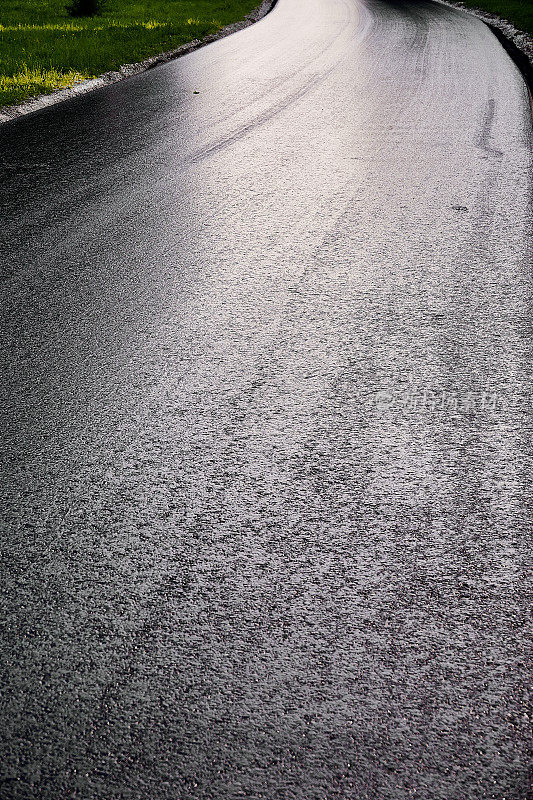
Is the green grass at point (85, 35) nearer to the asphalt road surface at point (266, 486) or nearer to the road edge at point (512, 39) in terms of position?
the asphalt road surface at point (266, 486)

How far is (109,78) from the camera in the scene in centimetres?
1212

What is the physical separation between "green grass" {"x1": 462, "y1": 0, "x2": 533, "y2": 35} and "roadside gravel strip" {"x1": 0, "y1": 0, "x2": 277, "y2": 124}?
6361 mm

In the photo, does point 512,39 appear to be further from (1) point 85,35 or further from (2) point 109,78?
(2) point 109,78

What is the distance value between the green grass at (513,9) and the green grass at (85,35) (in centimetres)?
657

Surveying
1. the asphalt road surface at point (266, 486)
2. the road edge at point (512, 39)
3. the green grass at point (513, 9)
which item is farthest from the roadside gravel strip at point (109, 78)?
the green grass at point (513, 9)

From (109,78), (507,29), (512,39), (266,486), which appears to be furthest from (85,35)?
(266,486)

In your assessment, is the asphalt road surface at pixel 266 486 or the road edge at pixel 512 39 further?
the road edge at pixel 512 39

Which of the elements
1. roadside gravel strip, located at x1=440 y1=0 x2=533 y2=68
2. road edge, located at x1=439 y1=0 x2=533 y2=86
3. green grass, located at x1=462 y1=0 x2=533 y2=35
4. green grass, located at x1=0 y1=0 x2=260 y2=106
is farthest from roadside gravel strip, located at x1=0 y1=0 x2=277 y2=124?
green grass, located at x1=462 y1=0 x2=533 y2=35

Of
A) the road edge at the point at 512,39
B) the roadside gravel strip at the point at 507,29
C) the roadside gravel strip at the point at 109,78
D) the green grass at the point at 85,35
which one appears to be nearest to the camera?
the roadside gravel strip at the point at 109,78

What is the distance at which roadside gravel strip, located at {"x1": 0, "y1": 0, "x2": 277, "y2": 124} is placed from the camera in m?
9.69

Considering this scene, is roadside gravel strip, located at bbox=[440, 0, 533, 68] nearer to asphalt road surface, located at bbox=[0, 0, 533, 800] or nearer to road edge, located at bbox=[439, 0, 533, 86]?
road edge, located at bbox=[439, 0, 533, 86]

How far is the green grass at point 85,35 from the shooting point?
38.0ft

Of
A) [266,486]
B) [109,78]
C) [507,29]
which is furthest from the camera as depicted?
[507,29]

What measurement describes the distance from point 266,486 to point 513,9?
72.9 feet
